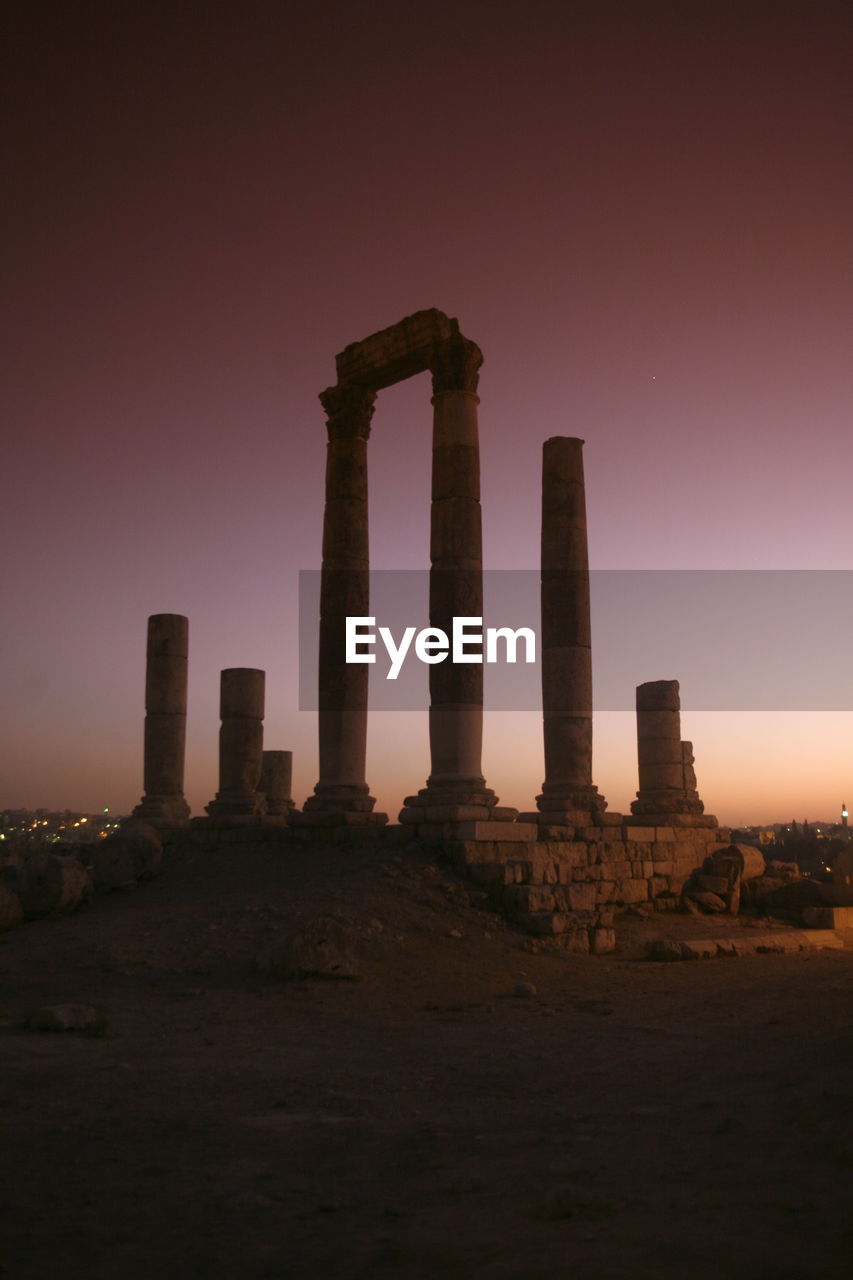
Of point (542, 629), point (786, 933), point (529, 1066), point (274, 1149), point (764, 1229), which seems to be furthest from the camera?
point (542, 629)

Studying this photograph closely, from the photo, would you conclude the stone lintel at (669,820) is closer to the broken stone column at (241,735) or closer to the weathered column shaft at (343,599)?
the weathered column shaft at (343,599)

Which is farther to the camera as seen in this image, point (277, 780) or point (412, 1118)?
point (277, 780)

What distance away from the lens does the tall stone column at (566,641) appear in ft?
68.2

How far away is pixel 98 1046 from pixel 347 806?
11.1m

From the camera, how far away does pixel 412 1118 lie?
22.2 feet

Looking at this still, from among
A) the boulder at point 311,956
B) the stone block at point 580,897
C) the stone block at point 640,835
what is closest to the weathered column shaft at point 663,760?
the stone block at point 640,835

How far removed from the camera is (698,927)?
1920 centimetres

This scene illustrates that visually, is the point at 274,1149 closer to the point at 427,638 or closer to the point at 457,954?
the point at 457,954

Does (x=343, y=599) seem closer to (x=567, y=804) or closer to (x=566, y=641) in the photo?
(x=566, y=641)

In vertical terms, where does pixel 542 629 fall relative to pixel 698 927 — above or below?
above

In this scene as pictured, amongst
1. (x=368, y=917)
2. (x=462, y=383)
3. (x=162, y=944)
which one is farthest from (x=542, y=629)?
(x=162, y=944)

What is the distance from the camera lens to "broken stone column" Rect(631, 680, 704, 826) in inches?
941

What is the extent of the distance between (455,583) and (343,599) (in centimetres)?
292

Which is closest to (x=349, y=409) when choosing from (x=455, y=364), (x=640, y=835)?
(x=455, y=364)
